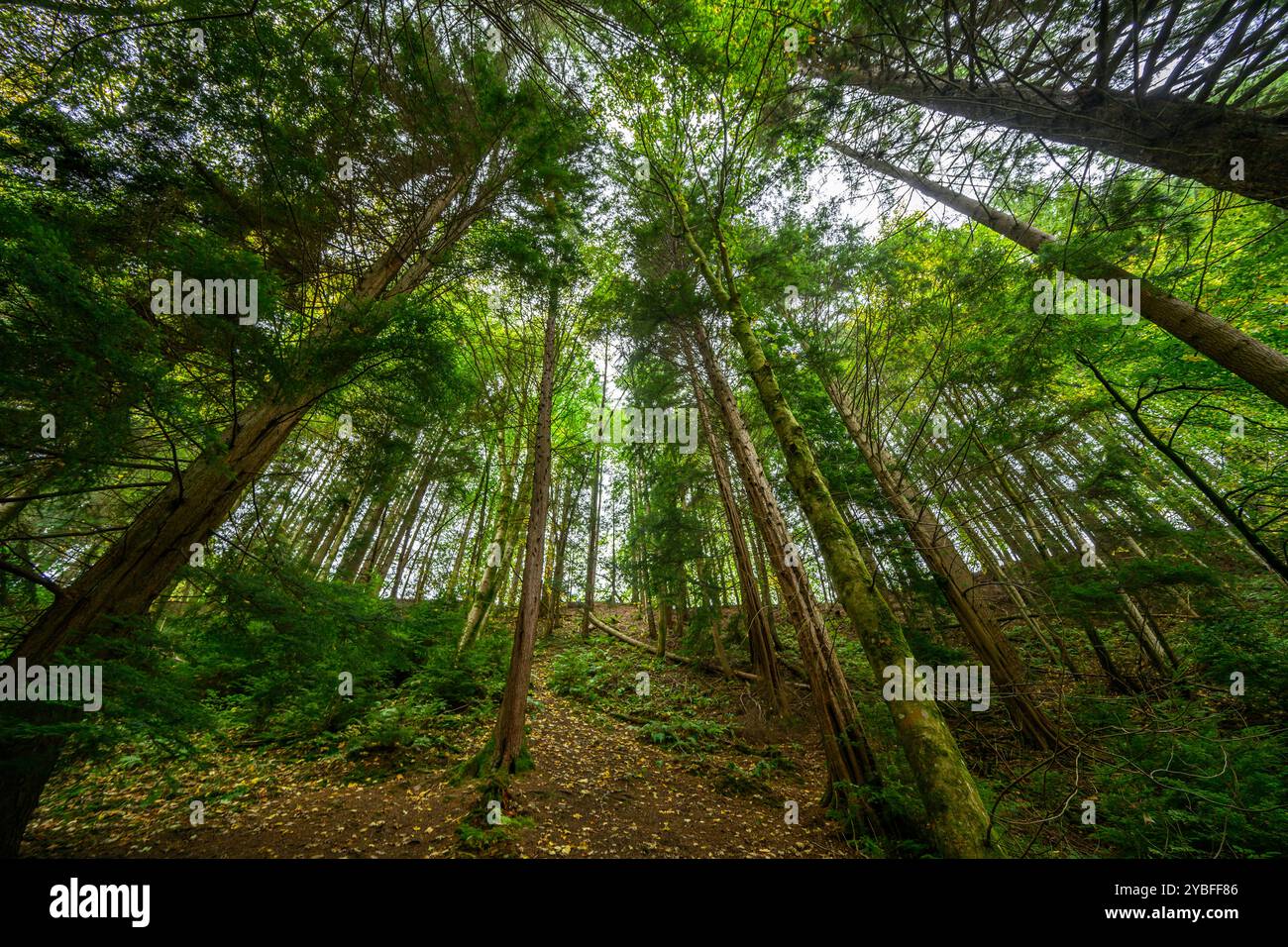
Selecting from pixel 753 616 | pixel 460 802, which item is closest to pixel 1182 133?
pixel 753 616

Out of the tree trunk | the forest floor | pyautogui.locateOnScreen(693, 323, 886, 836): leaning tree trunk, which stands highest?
the tree trunk

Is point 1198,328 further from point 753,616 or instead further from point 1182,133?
point 753,616

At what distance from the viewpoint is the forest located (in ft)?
A: 8.38

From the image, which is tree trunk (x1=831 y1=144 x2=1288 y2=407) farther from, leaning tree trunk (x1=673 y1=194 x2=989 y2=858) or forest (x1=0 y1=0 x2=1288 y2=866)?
leaning tree trunk (x1=673 y1=194 x2=989 y2=858)

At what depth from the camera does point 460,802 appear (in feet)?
14.6

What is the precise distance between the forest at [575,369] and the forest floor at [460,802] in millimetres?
63

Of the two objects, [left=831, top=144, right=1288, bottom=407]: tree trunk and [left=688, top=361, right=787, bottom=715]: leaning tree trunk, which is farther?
[left=688, top=361, right=787, bottom=715]: leaning tree trunk

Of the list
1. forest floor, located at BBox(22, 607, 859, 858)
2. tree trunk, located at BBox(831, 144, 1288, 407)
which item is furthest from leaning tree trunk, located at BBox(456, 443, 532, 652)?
tree trunk, located at BBox(831, 144, 1288, 407)

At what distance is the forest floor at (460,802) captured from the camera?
382 centimetres

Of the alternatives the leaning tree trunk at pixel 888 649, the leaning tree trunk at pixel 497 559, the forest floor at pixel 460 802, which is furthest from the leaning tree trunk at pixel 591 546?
the leaning tree trunk at pixel 888 649

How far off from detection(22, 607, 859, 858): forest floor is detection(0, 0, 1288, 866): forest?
0.21 ft

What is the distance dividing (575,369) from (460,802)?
728cm
